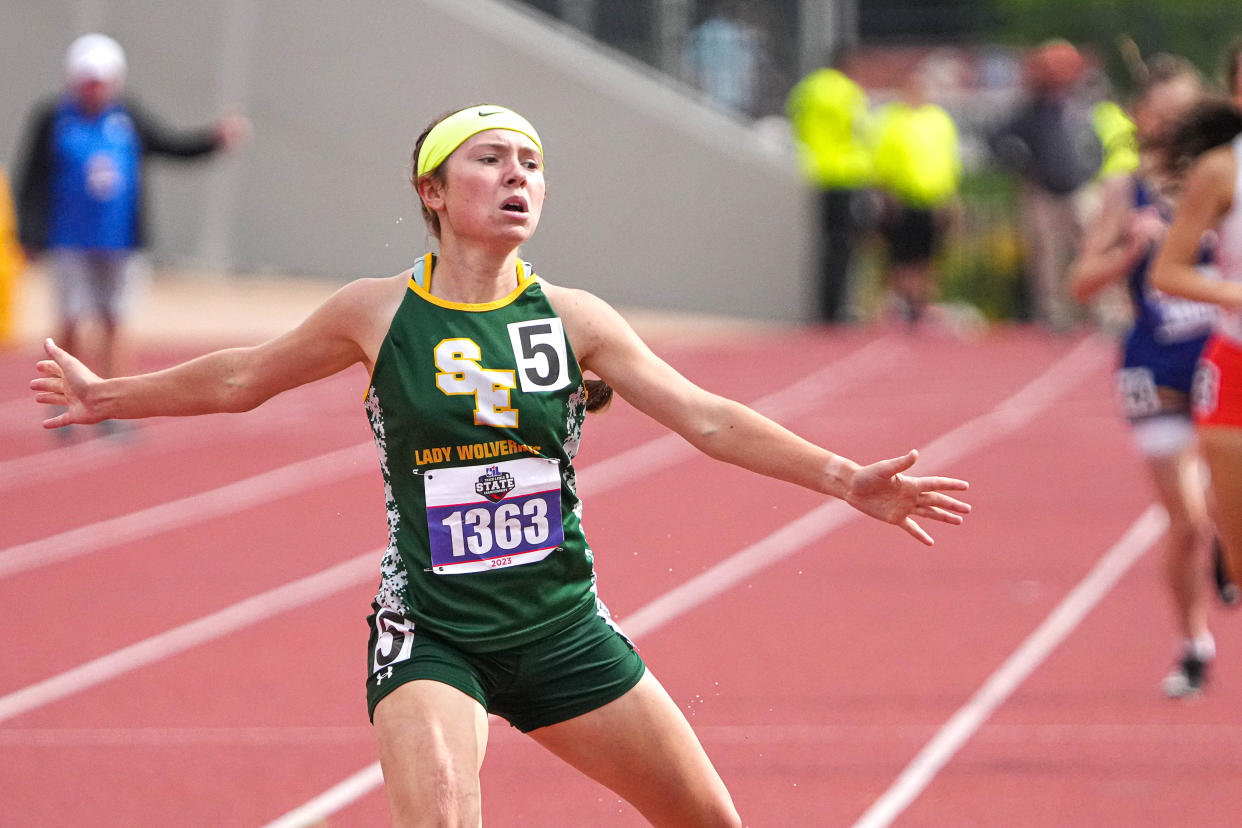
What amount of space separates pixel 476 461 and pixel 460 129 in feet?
2.25

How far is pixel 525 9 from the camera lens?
20.2m

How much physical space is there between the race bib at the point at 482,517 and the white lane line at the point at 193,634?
408cm

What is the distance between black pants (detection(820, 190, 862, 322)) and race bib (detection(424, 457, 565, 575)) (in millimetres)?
18051

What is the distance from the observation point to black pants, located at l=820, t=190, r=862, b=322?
2184 centimetres

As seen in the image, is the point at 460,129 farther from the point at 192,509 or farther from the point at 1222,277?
the point at 192,509

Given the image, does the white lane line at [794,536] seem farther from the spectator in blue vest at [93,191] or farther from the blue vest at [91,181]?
the blue vest at [91,181]

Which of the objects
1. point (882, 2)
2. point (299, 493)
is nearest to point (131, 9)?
point (299, 493)

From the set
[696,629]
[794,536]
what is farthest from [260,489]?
[696,629]

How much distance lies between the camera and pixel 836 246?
2192cm

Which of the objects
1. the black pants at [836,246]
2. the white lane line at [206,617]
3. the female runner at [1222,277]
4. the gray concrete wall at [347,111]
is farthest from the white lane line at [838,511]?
the gray concrete wall at [347,111]

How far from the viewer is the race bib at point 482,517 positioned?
4.05 m

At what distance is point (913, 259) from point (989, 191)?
12.7 ft

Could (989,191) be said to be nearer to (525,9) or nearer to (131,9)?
(525,9)

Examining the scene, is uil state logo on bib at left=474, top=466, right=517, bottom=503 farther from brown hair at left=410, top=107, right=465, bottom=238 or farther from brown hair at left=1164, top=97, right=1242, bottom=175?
brown hair at left=1164, top=97, right=1242, bottom=175
